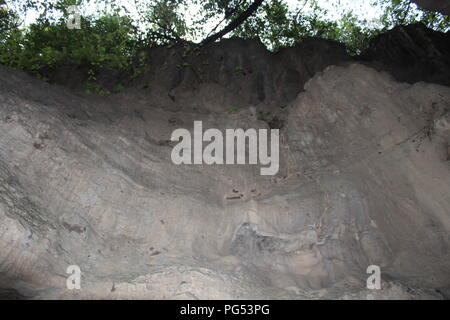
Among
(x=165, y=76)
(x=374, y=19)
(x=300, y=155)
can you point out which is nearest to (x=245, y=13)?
(x=165, y=76)

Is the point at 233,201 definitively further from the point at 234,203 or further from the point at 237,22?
the point at 237,22

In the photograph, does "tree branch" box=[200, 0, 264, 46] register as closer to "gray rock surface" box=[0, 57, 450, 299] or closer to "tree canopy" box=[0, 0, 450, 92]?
"tree canopy" box=[0, 0, 450, 92]

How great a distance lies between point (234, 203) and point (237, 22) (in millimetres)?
6325

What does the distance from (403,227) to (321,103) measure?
94.2 inches

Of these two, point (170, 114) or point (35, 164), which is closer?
point (35, 164)

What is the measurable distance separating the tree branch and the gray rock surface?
13.8 ft

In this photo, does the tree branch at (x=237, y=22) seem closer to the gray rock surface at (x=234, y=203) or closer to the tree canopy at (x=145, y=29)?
the tree canopy at (x=145, y=29)

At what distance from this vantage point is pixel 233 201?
15.6 ft

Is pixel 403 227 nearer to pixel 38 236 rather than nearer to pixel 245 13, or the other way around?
pixel 38 236

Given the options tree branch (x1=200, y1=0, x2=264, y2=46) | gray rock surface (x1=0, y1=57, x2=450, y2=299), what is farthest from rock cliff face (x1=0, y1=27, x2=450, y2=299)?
tree branch (x1=200, y1=0, x2=264, y2=46)

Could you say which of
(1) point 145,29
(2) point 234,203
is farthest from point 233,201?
(1) point 145,29

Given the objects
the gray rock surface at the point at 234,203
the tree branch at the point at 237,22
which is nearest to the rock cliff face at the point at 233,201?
the gray rock surface at the point at 234,203

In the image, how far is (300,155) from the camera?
536 cm

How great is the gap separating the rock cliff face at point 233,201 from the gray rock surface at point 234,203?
2 centimetres
